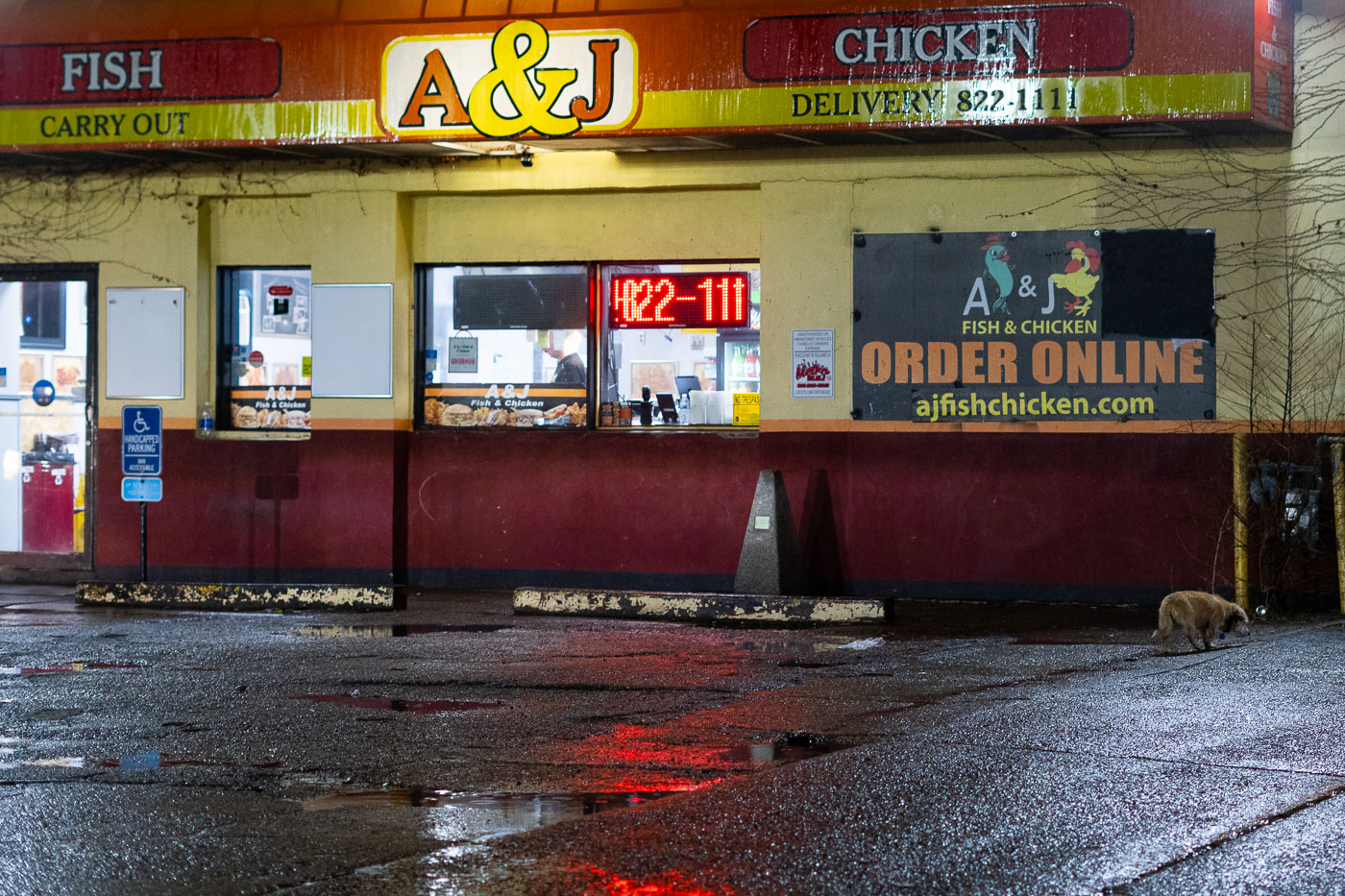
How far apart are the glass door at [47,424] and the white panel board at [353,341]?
2639 millimetres

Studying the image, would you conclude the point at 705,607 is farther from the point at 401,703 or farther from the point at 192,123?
the point at 192,123

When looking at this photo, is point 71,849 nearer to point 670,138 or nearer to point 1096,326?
point 670,138

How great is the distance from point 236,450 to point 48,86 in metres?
3.93

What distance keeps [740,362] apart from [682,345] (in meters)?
0.58

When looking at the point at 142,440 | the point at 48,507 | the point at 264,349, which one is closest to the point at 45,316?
the point at 48,507

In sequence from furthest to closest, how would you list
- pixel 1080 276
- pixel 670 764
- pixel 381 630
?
pixel 1080 276
pixel 381 630
pixel 670 764

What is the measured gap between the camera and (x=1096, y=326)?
13586 mm

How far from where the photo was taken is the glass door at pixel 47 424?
51.5 ft

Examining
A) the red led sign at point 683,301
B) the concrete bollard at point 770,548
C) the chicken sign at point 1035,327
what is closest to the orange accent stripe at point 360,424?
the red led sign at point 683,301

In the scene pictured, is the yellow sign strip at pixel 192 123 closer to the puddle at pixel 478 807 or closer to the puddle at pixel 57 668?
the puddle at pixel 57 668

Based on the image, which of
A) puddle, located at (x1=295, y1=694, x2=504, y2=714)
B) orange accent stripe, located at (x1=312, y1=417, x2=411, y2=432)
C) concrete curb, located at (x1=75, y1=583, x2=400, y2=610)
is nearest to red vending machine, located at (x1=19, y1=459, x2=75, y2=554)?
concrete curb, located at (x1=75, y1=583, x2=400, y2=610)

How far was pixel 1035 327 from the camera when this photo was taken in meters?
13.7

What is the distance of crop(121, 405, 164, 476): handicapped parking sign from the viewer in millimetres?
13828

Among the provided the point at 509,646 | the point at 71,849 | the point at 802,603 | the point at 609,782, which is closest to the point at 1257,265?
the point at 802,603
